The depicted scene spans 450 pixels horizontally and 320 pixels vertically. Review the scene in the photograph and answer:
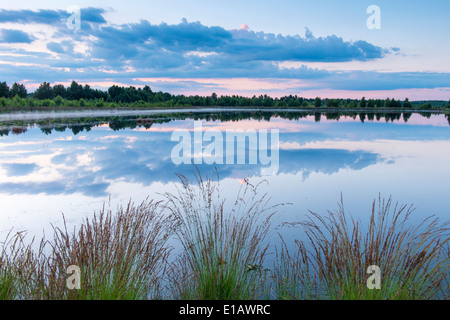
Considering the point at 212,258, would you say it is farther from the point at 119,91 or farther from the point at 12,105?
the point at 119,91

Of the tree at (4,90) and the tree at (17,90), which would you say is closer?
the tree at (4,90)

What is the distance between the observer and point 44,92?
283 ft

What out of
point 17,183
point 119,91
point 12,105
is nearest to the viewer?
point 17,183

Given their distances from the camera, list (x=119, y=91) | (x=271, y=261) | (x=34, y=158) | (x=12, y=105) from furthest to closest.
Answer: (x=119, y=91) → (x=12, y=105) → (x=34, y=158) → (x=271, y=261)

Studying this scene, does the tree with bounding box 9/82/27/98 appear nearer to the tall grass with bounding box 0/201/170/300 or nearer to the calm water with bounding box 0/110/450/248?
the calm water with bounding box 0/110/450/248

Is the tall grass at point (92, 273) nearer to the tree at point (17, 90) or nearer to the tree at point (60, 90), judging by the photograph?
the tree at point (17, 90)

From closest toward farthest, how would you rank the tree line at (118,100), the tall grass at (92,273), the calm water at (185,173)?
the tall grass at (92,273), the calm water at (185,173), the tree line at (118,100)

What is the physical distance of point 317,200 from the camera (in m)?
9.84

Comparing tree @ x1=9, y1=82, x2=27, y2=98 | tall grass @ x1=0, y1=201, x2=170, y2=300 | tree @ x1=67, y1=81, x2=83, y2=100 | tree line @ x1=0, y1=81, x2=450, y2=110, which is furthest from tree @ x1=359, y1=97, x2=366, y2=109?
tall grass @ x1=0, y1=201, x2=170, y2=300

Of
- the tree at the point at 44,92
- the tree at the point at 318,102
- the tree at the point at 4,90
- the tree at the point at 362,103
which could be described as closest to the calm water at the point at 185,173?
the tree at the point at 4,90

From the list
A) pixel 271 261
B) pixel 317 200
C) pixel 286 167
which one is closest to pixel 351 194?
pixel 317 200

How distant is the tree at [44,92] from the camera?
85.1 metres
